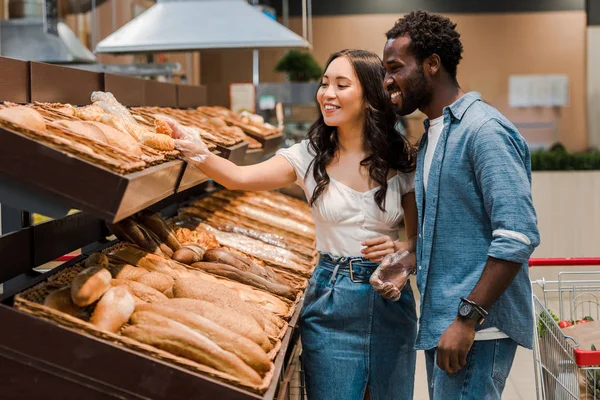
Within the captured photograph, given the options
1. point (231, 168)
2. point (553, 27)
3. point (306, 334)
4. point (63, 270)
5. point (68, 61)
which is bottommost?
point (306, 334)

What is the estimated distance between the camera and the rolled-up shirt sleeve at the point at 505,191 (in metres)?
1.88

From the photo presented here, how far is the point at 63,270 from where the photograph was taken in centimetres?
199

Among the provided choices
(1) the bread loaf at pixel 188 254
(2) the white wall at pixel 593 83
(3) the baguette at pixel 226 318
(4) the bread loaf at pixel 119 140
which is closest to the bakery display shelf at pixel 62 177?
(4) the bread loaf at pixel 119 140

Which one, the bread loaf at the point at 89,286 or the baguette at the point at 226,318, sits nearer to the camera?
the bread loaf at the point at 89,286

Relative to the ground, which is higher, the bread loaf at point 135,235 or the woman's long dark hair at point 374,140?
the woman's long dark hair at point 374,140

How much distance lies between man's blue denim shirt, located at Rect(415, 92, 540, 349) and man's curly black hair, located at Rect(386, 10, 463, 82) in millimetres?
122

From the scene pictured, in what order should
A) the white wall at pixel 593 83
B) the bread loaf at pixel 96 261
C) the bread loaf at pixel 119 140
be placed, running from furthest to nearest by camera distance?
the white wall at pixel 593 83 → the bread loaf at pixel 96 261 → the bread loaf at pixel 119 140

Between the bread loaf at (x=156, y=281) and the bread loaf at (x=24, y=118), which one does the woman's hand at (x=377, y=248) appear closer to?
the bread loaf at (x=156, y=281)

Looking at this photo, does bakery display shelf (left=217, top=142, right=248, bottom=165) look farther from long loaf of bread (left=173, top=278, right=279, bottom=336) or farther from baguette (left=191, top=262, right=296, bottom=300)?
long loaf of bread (left=173, top=278, right=279, bottom=336)

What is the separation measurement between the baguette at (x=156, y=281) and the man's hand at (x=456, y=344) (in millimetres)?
748

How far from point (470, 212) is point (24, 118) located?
3.72 ft

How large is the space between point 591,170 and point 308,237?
4.37m

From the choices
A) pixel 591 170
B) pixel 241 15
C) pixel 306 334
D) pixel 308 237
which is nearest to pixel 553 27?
pixel 591 170

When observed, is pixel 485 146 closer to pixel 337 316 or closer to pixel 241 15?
pixel 337 316
